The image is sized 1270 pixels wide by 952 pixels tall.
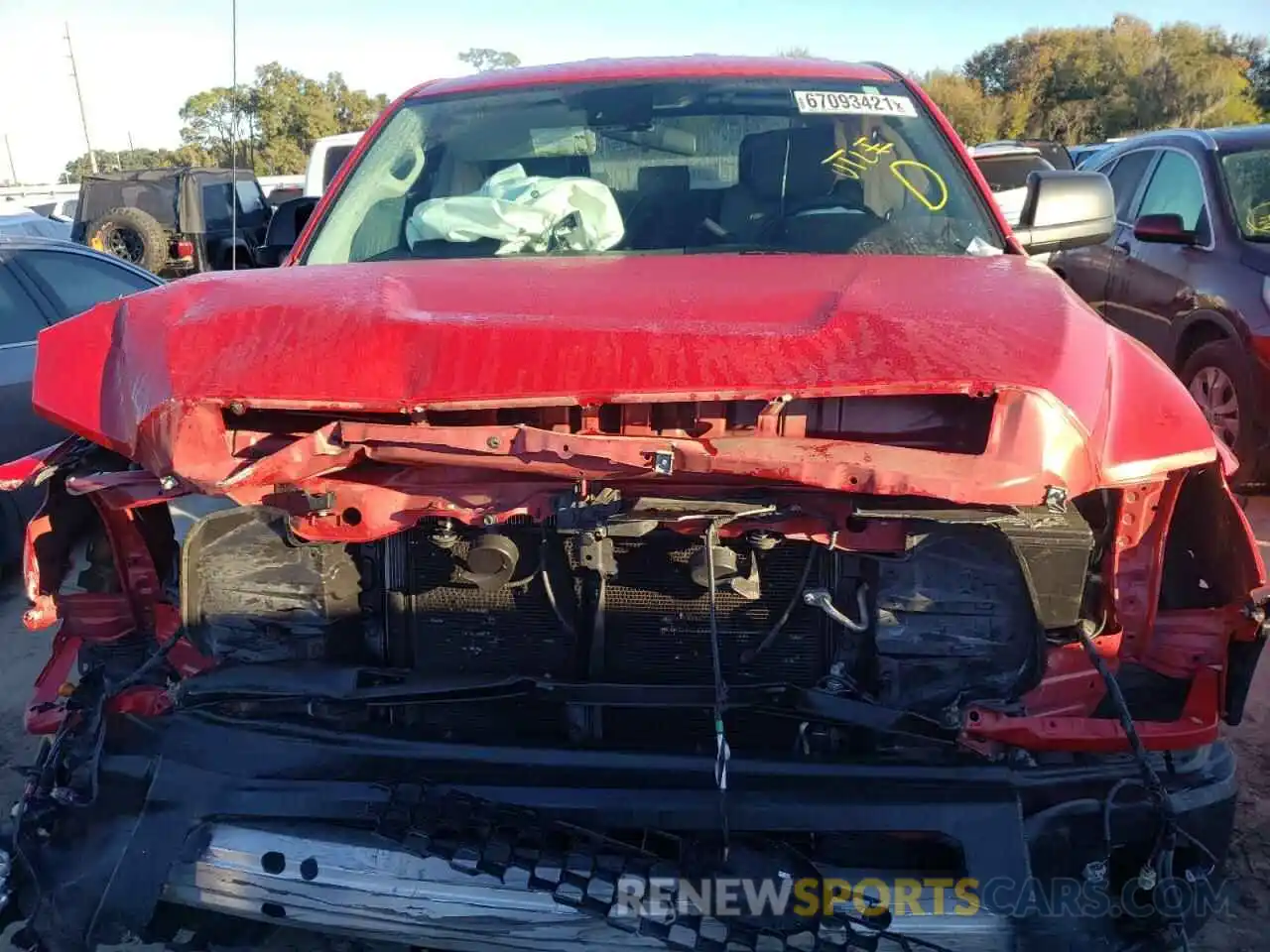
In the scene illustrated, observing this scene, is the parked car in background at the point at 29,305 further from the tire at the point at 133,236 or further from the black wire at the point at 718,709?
the tire at the point at 133,236

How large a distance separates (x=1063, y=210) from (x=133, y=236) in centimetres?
1152

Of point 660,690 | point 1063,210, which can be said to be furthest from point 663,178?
point 660,690

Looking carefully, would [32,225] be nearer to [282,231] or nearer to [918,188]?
[282,231]

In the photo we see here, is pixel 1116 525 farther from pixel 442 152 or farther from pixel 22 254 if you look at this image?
pixel 22 254

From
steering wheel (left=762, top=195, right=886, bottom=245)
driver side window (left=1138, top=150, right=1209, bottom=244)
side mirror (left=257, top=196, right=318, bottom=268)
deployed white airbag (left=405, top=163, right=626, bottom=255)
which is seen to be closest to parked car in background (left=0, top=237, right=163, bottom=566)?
side mirror (left=257, top=196, right=318, bottom=268)

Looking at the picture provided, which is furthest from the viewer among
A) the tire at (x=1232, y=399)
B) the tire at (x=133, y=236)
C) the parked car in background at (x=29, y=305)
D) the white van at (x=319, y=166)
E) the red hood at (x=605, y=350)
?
the tire at (x=133, y=236)

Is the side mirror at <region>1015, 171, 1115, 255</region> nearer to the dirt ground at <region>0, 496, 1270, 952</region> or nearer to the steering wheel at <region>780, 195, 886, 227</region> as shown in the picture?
the steering wheel at <region>780, 195, 886, 227</region>

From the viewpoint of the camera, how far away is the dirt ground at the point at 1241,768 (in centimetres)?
246

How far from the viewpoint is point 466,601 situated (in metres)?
2.28

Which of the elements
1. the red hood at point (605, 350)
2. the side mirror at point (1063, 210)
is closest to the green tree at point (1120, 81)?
the side mirror at point (1063, 210)

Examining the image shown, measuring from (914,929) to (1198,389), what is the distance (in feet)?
14.6

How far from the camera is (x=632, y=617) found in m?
2.22

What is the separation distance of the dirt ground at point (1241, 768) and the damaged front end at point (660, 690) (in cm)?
69

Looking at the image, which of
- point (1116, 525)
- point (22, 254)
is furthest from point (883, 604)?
point (22, 254)
